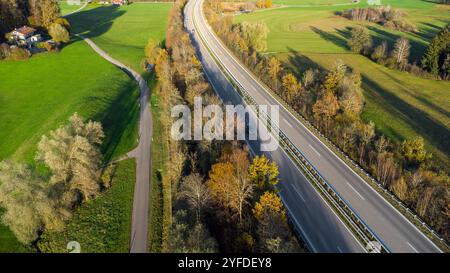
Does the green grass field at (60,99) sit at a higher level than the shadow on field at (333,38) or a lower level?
lower

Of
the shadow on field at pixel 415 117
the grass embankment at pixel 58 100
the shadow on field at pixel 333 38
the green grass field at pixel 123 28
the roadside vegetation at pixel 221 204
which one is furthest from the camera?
the shadow on field at pixel 333 38

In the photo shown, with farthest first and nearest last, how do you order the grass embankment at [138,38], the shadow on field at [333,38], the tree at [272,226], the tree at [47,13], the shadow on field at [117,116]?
1. the shadow on field at [333,38]
2. the tree at [47,13]
3. the shadow on field at [117,116]
4. the grass embankment at [138,38]
5. the tree at [272,226]

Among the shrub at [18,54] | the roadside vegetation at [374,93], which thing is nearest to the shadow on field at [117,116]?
the roadside vegetation at [374,93]

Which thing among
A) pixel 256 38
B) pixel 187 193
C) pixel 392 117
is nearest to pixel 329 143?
pixel 392 117

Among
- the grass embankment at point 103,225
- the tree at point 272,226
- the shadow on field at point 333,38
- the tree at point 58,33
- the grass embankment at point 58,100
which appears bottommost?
the grass embankment at point 103,225

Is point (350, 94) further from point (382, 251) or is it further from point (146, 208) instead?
point (146, 208)

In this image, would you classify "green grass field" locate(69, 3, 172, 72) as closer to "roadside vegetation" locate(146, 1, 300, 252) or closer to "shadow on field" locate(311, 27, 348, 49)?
"roadside vegetation" locate(146, 1, 300, 252)

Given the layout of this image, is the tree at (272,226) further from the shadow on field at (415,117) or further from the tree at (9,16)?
the tree at (9,16)

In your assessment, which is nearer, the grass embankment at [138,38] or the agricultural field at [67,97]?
the grass embankment at [138,38]
